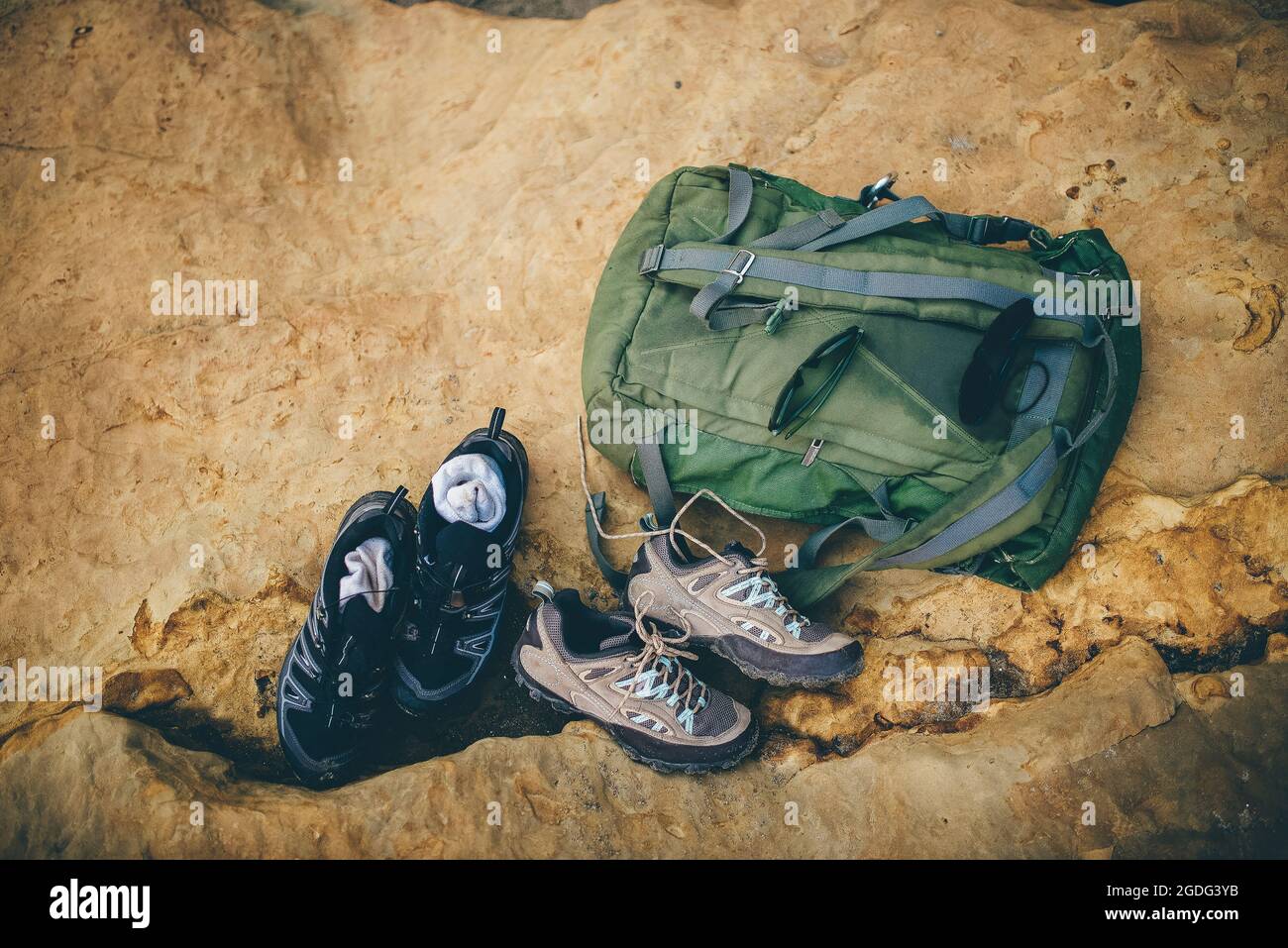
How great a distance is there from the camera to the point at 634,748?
7.80 ft

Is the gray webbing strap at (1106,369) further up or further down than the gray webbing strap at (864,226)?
further down

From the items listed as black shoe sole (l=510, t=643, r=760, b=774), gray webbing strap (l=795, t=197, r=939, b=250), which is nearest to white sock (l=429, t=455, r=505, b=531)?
black shoe sole (l=510, t=643, r=760, b=774)

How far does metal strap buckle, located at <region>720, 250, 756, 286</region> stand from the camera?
2432 millimetres

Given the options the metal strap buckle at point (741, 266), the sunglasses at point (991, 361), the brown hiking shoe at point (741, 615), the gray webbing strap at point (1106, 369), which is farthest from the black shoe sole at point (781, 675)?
the metal strap buckle at point (741, 266)

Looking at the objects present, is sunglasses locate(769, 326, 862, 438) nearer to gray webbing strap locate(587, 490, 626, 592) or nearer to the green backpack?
the green backpack

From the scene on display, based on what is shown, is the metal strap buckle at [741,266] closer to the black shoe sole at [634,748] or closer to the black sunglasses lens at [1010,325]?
the black sunglasses lens at [1010,325]

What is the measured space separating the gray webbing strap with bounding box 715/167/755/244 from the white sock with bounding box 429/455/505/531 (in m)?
1.16

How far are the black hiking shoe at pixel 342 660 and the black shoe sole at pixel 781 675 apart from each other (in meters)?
1.08

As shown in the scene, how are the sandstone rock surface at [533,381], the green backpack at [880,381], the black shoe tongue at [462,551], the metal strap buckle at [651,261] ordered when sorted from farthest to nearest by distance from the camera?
the metal strap buckle at [651,261] → the black shoe tongue at [462,551] → the green backpack at [880,381] → the sandstone rock surface at [533,381]

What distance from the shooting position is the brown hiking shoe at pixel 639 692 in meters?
2.34

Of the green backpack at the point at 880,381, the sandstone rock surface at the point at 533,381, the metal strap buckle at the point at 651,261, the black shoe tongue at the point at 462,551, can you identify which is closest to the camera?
the sandstone rock surface at the point at 533,381

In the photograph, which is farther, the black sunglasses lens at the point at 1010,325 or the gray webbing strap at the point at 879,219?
the gray webbing strap at the point at 879,219

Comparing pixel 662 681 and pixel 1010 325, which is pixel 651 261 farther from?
pixel 662 681

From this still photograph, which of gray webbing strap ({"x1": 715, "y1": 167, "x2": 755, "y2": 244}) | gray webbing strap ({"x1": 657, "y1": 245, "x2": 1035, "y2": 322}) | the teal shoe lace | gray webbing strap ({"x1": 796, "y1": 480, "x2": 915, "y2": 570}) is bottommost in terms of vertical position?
the teal shoe lace
